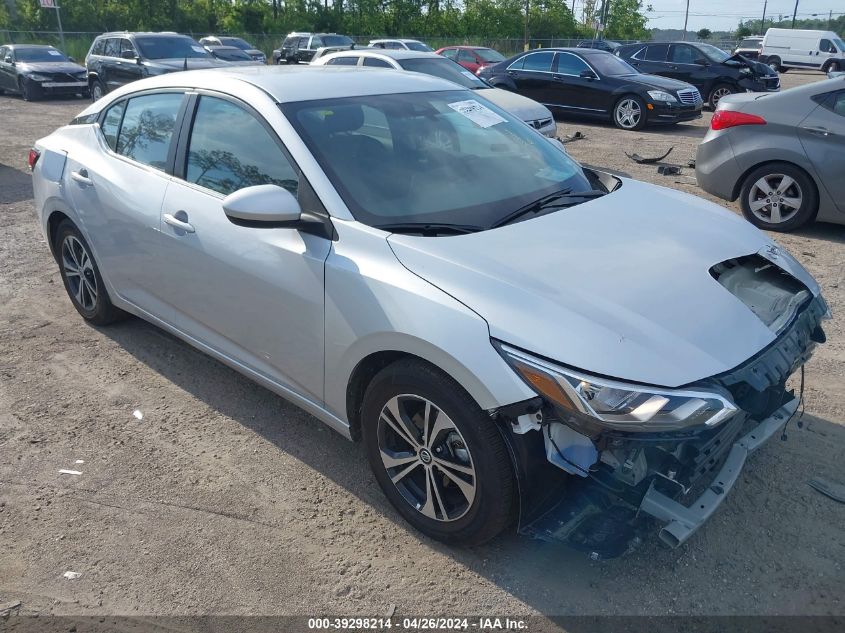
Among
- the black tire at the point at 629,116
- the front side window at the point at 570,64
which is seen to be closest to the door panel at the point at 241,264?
the black tire at the point at 629,116

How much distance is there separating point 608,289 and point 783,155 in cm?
530

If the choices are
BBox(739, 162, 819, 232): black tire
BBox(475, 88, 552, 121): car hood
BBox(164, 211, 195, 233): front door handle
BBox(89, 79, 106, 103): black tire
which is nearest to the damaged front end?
BBox(164, 211, 195, 233): front door handle

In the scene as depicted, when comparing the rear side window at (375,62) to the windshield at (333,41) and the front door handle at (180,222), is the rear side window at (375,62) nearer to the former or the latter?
the front door handle at (180,222)

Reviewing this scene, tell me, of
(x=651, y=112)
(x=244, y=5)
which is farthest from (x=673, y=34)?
(x=651, y=112)

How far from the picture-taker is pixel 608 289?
255 cm

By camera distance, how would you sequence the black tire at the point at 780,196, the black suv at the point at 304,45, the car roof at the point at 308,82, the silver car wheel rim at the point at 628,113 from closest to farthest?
the car roof at the point at 308,82 → the black tire at the point at 780,196 → the silver car wheel rim at the point at 628,113 → the black suv at the point at 304,45

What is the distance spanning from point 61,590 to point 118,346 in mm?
2224

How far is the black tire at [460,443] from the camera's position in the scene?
2453 mm

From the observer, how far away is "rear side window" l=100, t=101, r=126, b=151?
14.1 feet

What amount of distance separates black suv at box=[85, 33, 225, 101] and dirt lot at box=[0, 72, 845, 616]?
13248 mm

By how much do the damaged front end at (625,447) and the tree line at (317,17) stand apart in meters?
46.1

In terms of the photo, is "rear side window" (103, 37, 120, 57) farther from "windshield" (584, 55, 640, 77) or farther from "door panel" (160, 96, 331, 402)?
"door panel" (160, 96, 331, 402)

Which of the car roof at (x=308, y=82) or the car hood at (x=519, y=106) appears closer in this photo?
the car roof at (x=308, y=82)

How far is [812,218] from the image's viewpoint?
682cm
